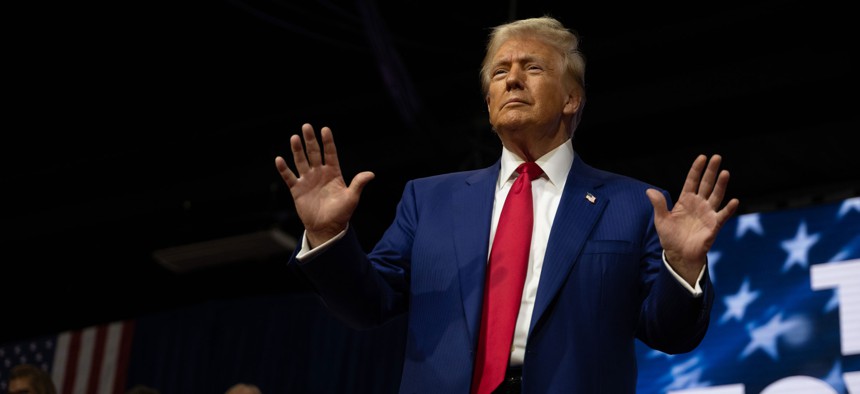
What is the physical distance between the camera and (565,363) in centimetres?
176

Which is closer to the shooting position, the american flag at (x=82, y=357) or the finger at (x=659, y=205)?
the finger at (x=659, y=205)

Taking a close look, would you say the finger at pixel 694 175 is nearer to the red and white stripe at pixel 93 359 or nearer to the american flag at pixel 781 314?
the american flag at pixel 781 314

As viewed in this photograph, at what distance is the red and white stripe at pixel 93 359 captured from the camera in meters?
6.61

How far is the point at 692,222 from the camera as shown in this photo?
181cm

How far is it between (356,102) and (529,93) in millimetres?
3504

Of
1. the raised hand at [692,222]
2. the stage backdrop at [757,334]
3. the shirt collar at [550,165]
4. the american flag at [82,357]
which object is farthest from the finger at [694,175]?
the american flag at [82,357]

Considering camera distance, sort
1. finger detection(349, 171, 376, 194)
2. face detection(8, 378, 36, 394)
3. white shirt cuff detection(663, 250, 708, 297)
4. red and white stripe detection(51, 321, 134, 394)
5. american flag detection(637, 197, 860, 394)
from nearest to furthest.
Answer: white shirt cuff detection(663, 250, 708, 297) < finger detection(349, 171, 376, 194) < american flag detection(637, 197, 860, 394) < face detection(8, 378, 36, 394) < red and white stripe detection(51, 321, 134, 394)

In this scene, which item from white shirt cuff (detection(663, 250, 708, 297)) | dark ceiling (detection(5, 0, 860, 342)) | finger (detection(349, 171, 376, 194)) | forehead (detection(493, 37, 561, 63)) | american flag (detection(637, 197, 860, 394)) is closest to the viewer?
white shirt cuff (detection(663, 250, 708, 297))

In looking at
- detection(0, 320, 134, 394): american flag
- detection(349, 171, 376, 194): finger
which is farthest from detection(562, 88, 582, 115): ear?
detection(0, 320, 134, 394): american flag

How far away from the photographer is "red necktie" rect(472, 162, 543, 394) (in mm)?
1780

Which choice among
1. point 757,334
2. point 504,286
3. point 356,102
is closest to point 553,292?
point 504,286

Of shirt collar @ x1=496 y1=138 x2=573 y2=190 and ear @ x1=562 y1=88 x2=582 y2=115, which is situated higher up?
ear @ x1=562 y1=88 x2=582 y2=115

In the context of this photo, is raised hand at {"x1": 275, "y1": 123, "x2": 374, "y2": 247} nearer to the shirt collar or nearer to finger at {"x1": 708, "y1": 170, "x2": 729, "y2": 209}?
the shirt collar

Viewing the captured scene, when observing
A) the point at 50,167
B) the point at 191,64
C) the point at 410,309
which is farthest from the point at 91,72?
the point at 410,309
